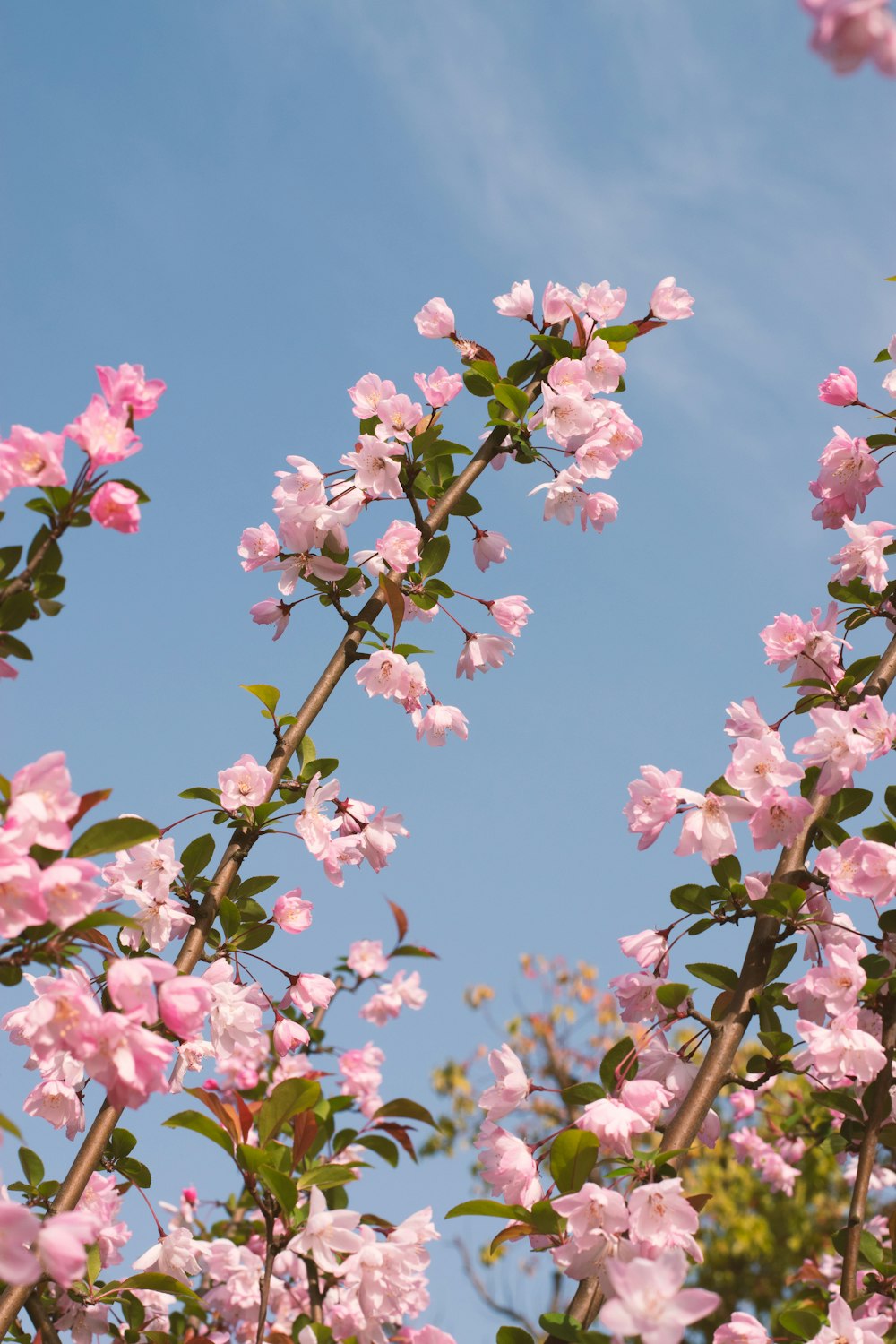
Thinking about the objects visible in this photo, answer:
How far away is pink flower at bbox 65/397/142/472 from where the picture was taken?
1.68m

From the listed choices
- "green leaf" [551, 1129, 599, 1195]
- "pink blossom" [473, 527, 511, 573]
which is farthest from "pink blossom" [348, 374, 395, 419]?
"green leaf" [551, 1129, 599, 1195]

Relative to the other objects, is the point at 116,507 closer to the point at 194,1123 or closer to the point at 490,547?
the point at 194,1123

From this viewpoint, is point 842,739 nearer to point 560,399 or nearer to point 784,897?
Answer: point 784,897

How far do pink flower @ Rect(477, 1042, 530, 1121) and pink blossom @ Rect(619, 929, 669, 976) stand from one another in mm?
307

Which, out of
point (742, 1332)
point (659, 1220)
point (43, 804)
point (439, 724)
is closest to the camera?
point (43, 804)

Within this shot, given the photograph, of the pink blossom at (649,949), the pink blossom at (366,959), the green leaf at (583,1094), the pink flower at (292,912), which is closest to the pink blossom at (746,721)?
the pink blossom at (649,949)

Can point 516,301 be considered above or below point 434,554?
above

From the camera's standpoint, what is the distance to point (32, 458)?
1.65 metres

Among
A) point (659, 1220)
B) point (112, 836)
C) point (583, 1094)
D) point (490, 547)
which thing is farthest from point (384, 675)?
point (659, 1220)

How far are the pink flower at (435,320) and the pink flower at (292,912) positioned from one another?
4.84ft

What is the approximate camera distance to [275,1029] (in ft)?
8.34

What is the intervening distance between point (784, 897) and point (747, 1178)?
11.6 metres

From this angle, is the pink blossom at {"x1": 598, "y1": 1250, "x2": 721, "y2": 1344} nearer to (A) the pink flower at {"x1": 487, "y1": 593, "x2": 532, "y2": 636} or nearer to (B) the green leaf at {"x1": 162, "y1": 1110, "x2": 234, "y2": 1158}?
(B) the green leaf at {"x1": 162, "y1": 1110, "x2": 234, "y2": 1158}

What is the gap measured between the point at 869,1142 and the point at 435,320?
7.04 ft
